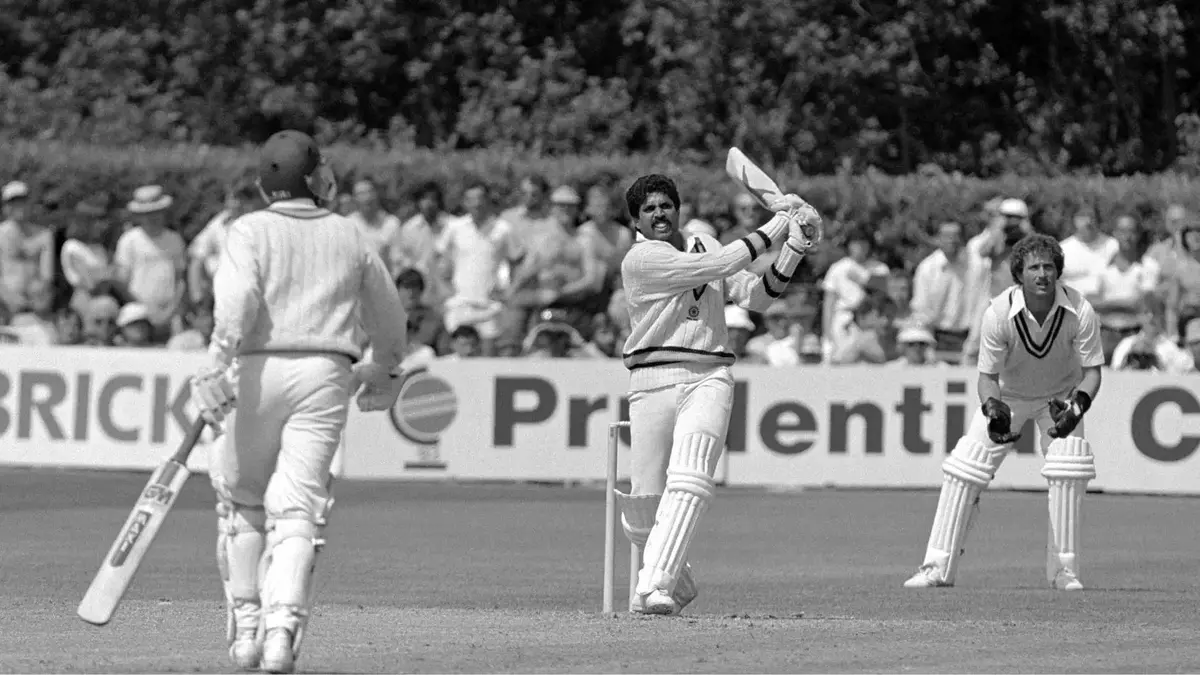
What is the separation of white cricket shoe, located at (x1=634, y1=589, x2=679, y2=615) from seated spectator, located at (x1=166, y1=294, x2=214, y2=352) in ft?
35.0

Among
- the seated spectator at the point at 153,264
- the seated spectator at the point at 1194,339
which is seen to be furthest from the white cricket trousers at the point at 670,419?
the seated spectator at the point at 153,264

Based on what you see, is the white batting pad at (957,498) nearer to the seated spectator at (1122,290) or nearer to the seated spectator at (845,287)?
the seated spectator at (1122,290)

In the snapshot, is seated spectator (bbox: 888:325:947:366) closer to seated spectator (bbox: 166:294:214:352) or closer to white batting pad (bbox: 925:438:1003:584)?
seated spectator (bbox: 166:294:214:352)

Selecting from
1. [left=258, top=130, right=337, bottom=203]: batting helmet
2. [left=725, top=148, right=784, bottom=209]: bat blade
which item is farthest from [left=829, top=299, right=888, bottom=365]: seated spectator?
[left=258, top=130, right=337, bottom=203]: batting helmet

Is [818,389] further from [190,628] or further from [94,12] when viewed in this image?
[94,12]

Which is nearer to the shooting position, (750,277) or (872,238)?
(750,277)

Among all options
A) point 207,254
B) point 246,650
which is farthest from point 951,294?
point 246,650

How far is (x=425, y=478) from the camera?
2073 cm

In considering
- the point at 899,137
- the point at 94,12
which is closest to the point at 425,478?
the point at 899,137

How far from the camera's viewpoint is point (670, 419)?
1150 cm

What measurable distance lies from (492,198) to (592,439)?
607cm

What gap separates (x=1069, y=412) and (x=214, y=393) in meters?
5.69

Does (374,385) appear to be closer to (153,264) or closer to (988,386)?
(988,386)

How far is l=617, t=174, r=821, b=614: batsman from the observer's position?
11.3 metres
